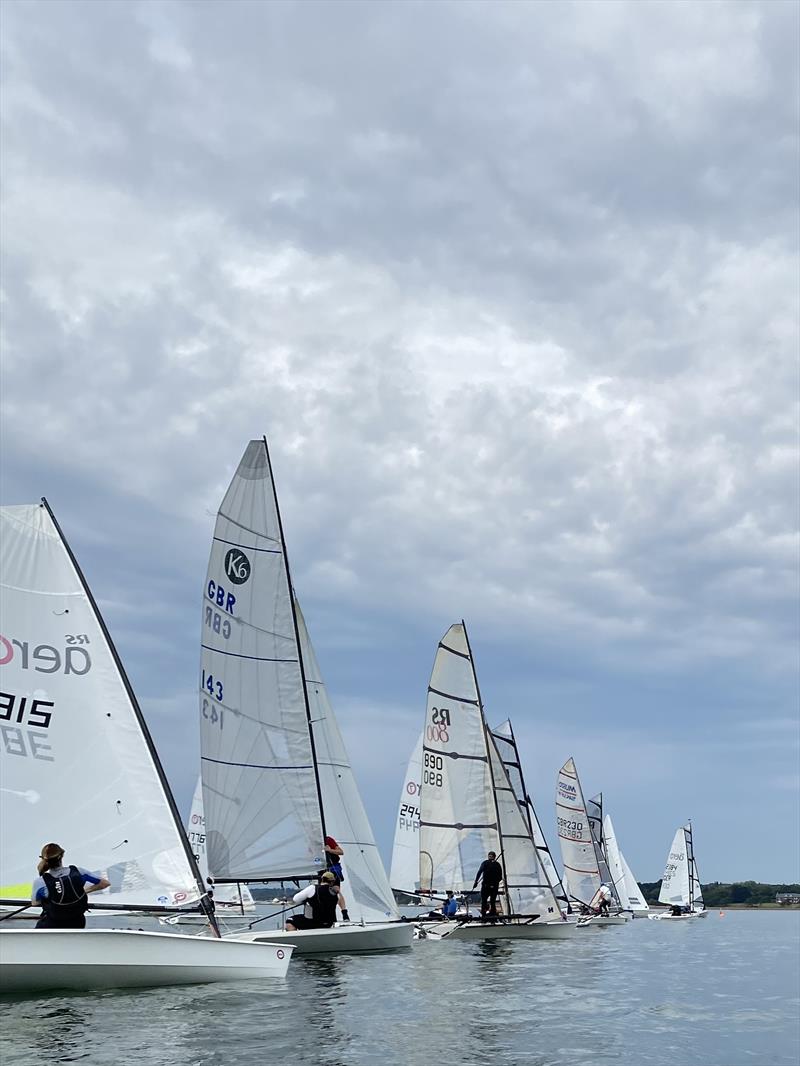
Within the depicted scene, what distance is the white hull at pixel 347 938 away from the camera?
19547 mm

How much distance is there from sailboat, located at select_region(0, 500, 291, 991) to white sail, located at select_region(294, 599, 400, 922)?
7722 millimetres

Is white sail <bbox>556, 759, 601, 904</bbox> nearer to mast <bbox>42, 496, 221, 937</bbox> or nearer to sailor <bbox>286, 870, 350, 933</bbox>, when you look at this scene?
sailor <bbox>286, 870, 350, 933</bbox>

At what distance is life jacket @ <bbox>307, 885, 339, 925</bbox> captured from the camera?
66.7 ft

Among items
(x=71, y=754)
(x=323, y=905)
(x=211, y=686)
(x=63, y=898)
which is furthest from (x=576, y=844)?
(x=63, y=898)

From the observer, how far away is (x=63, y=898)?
13289 mm

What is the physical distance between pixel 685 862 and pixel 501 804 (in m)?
52.9

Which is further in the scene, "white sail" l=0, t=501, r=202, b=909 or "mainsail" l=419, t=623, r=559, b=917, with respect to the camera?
"mainsail" l=419, t=623, r=559, b=917

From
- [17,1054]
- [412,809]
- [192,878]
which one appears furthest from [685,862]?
[17,1054]

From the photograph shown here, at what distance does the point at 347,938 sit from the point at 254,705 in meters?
4.63

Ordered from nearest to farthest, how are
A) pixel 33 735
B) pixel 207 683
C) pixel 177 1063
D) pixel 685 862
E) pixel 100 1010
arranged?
pixel 177 1063, pixel 100 1010, pixel 33 735, pixel 207 683, pixel 685 862

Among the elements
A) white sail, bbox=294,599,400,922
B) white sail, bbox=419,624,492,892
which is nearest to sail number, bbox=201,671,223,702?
white sail, bbox=294,599,400,922

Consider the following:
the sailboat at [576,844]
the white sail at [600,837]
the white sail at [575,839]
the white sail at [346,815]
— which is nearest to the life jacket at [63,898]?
the white sail at [346,815]

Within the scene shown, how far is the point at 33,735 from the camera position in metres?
14.7

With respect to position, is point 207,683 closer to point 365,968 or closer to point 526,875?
point 365,968
